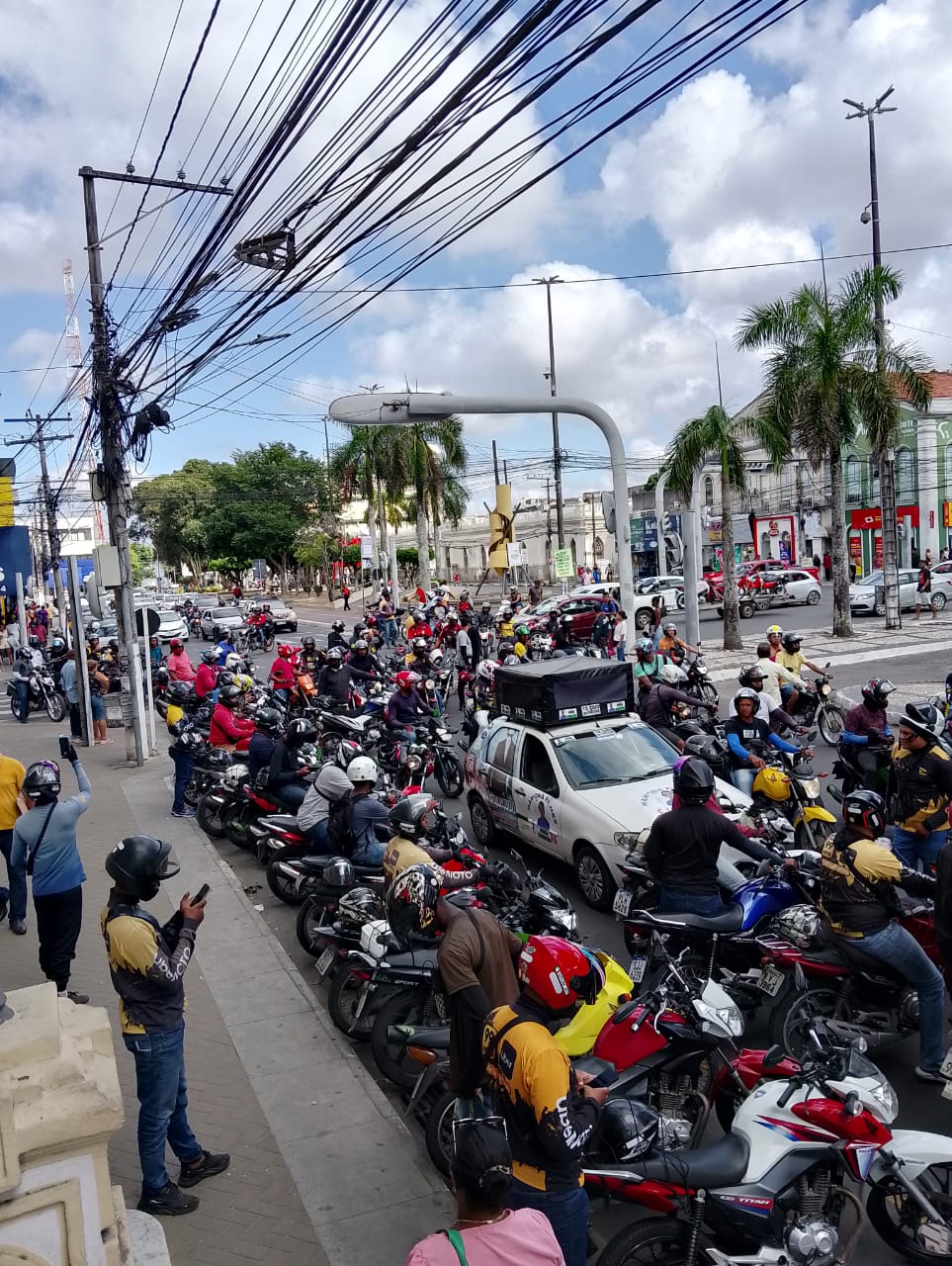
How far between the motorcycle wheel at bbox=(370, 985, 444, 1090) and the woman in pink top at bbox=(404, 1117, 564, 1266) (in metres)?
3.17

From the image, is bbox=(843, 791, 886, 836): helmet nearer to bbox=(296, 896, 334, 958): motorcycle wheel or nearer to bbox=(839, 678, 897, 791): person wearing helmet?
bbox=(296, 896, 334, 958): motorcycle wheel

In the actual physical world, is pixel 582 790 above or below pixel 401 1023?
above

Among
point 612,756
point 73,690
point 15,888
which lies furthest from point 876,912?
point 73,690

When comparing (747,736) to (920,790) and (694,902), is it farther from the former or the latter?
(694,902)

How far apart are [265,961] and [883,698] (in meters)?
6.33

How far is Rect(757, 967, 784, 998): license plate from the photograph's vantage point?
226 inches

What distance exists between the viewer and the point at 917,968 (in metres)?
5.32

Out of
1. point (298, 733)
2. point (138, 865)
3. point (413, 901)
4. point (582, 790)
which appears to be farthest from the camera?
point (298, 733)

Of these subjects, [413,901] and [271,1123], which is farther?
[271,1123]

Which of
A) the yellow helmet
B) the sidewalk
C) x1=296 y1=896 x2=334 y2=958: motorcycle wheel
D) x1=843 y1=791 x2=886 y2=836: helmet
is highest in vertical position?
x1=843 y1=791 x2=886 y2=836: helmet

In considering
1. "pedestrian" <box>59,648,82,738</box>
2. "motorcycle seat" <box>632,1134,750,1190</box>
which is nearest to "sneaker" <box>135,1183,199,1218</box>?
"motorcycle seat" <box>632,1134,750,1190</box>

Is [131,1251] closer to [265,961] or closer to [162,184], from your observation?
[265,961]

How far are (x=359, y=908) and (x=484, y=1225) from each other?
12.7 ft

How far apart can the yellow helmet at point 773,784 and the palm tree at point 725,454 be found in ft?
58.0
